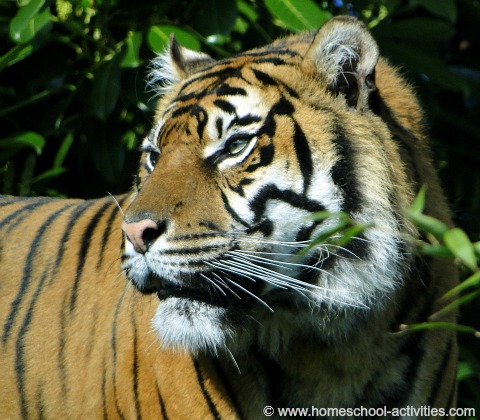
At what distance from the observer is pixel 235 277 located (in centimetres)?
237

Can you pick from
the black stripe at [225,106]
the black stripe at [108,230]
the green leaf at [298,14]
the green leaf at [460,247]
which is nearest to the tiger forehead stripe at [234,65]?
the black stripe at [225,106]

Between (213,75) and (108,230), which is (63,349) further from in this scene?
(213,75)

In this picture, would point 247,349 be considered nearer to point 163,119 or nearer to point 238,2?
point 163,119

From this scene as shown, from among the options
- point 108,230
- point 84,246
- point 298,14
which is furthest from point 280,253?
point 298,14

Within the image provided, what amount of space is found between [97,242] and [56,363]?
18.2 inches

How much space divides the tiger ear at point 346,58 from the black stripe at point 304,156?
22 centimetres

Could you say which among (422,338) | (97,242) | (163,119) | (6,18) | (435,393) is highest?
(6,18)

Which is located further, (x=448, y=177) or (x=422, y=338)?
(x=448, y=177)

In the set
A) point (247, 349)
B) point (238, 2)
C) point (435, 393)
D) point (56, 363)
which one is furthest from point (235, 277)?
point (238, 2)

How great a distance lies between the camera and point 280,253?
2.36m

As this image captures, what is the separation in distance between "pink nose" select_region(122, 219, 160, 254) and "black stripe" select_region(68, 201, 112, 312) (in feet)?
3.04

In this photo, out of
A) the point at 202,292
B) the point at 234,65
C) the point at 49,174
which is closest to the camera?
the point at 202,292

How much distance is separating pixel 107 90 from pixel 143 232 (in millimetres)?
1799

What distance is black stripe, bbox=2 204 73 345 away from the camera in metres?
3.20
